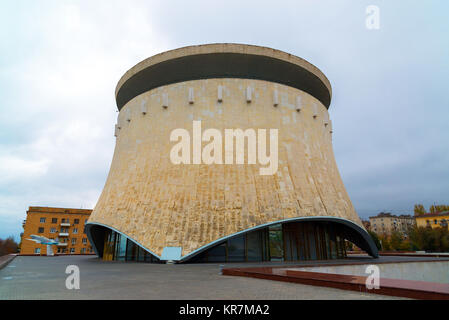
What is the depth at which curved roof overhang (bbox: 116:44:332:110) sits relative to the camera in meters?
17.9

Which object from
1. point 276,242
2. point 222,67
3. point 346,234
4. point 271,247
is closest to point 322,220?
point 276,242

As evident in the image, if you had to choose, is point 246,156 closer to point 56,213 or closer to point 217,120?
point 217,120

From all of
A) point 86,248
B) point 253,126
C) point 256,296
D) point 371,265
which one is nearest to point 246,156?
point 253,126

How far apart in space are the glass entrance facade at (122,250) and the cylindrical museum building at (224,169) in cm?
6

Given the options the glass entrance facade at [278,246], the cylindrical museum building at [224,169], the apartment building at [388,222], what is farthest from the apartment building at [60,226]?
the apartment building at [388,222]

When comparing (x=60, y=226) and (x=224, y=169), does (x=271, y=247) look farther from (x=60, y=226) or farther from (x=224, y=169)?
(x=60, y=226)

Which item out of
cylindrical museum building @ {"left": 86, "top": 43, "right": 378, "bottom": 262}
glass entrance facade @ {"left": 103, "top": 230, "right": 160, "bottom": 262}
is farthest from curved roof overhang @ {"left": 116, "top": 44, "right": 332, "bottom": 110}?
glass entrance facade @ {"left": 103, "top": 230, "right": 160, "bottom": 262}

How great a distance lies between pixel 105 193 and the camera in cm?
1833

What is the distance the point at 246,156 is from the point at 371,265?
8.04m

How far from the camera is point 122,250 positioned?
54.2ft

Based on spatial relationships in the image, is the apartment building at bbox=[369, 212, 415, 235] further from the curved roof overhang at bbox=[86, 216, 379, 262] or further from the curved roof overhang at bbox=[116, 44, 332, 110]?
the curved roof overhang at bbox=[116, 44, 332, 110]

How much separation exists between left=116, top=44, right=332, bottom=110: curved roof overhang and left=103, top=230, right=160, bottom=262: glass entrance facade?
10.9 metres

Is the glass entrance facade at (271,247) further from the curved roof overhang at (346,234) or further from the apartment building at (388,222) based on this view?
the apartment building at (388,222)

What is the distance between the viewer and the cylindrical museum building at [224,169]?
14.5 m
